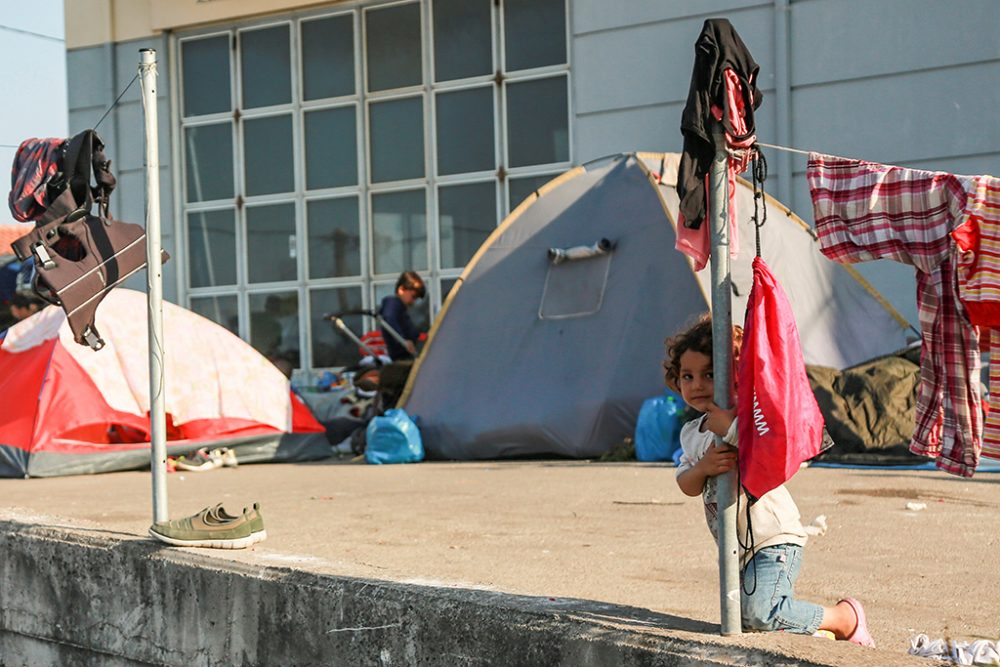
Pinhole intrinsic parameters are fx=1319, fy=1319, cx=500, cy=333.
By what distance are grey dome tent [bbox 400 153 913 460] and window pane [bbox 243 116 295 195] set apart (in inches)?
147

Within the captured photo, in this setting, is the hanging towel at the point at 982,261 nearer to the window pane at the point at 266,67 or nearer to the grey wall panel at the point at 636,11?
the grey wall panel at the point at 636,11

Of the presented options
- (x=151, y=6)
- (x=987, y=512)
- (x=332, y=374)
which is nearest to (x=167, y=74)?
(x=151, y=6)

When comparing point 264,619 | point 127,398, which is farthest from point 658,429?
point 264,619

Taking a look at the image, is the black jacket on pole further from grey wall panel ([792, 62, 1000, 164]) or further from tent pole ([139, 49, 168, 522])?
grey wall panel ([792, 62, 1000, 164])

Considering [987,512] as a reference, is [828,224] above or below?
above

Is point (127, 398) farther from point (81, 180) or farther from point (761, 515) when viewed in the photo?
point (761, 515)

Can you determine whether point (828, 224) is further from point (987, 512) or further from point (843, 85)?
point (843, 85)

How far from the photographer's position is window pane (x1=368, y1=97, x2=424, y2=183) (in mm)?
11891

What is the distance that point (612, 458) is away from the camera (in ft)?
26.7

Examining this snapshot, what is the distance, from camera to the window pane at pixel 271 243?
1246 cm

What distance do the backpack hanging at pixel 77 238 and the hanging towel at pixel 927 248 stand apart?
2.67 m

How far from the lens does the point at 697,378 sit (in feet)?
10.7

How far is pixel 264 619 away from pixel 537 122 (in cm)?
794

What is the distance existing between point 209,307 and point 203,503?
6579mm
